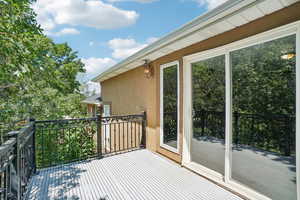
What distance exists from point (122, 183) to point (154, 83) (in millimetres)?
2391

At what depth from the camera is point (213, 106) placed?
10.6 ft

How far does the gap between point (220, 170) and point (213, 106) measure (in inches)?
45.5

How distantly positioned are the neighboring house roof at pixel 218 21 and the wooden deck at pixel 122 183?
94.2 inches

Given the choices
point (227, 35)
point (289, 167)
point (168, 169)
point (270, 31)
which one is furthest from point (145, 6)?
point (289, 167)

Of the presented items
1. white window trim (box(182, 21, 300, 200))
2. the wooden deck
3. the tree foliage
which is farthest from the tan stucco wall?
the tree foliage

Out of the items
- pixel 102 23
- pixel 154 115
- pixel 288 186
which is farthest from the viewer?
pixel 102 23

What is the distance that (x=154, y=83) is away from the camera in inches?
167

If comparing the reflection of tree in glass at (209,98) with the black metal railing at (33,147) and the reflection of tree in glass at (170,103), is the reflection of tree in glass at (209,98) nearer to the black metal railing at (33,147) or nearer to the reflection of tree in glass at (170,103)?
the reflection of tree in glass at (170,103)

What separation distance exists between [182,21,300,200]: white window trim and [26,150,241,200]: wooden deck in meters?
0.16

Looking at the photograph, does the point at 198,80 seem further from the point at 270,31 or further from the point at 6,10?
the point at 6,10

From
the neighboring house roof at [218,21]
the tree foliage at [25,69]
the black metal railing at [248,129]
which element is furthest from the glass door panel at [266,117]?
the tree foliage at [25,69]

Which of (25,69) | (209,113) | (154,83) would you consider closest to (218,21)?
(209,113)

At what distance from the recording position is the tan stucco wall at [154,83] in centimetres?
201

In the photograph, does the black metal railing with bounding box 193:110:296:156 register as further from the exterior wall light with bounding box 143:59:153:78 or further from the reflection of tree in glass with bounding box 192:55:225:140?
the exterior wall light with bounding box 143:59:153:78
